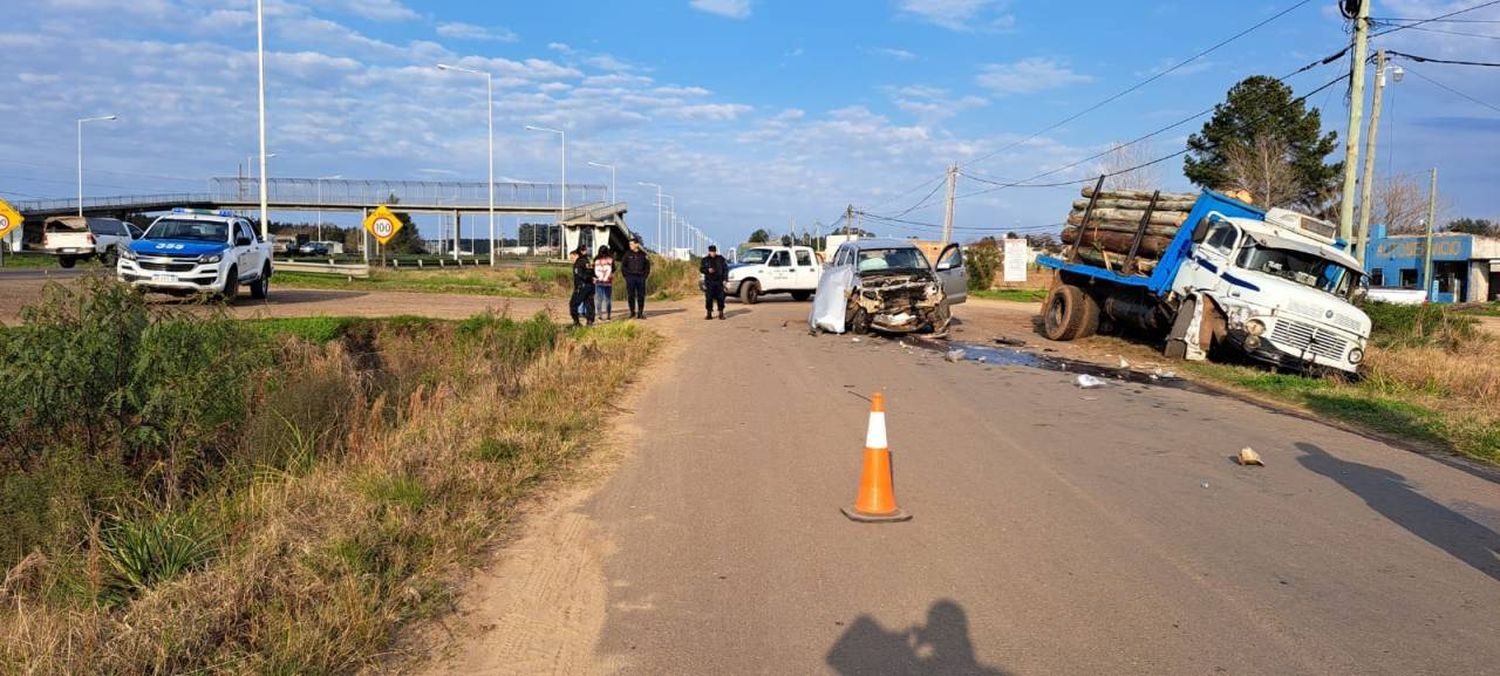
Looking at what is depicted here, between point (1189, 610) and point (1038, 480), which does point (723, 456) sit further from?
point (1189, 610)

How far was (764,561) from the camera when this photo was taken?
576 cm

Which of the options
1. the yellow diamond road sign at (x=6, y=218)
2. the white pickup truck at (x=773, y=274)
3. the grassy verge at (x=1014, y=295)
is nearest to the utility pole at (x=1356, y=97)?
the white pickup truck at (x=773, y=274)

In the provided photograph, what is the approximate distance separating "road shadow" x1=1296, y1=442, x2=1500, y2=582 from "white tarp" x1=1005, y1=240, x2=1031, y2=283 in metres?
38.5

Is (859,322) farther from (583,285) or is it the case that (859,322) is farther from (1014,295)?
(1014,295)

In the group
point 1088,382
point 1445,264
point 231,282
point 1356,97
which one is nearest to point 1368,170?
point 1356,97

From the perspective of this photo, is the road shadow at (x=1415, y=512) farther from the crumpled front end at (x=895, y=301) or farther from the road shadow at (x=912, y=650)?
the crumpled front end at (x=895, y=301)

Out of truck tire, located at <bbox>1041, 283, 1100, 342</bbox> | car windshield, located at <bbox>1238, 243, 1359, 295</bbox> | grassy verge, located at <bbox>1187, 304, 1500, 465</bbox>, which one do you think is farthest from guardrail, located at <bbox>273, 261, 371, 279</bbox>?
car windshield, located at <bbox>1238, 243, 1359, 295</bbox>

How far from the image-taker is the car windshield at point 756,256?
32.9 meters

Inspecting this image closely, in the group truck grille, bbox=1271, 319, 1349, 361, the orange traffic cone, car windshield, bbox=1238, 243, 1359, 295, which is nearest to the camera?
the orange traffic cone

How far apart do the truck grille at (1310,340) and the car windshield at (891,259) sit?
7049 mm

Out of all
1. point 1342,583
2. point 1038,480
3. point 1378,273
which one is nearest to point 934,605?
point 1342,583

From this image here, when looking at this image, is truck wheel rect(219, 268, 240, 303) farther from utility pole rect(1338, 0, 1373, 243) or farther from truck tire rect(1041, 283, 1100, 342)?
utility pole rect(1338, 0, 1373, 243)

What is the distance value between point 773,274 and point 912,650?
28212mm

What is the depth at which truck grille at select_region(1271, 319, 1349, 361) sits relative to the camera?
14953 millimetres
